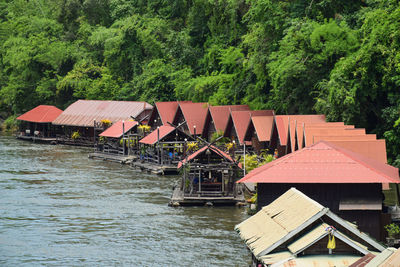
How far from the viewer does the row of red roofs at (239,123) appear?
110ft

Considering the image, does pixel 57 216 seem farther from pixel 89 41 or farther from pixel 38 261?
pixel 89 41

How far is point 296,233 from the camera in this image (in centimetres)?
2114

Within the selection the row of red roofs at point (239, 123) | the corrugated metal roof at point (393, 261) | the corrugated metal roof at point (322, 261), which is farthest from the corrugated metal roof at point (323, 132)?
the corrugated metal roof at point (393, 261)

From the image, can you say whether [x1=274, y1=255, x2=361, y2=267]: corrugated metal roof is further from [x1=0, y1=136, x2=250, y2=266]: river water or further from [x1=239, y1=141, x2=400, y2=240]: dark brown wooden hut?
[x1=0, y1=136, x2=250, y2=266]: river water

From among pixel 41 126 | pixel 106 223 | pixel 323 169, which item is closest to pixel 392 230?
pixel 323 169

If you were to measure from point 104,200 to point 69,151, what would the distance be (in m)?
28.9

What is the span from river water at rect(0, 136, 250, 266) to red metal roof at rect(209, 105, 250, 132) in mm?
8946

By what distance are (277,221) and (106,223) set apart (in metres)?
14.7

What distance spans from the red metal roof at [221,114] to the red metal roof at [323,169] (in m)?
28.8

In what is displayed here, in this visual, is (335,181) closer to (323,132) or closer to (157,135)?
(323,132)

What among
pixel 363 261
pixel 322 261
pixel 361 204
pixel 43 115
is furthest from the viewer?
pixel 43 115

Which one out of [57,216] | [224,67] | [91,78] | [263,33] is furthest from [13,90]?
[57,216]

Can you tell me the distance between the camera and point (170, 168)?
52.8 metres

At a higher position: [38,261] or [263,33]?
[263,33]
